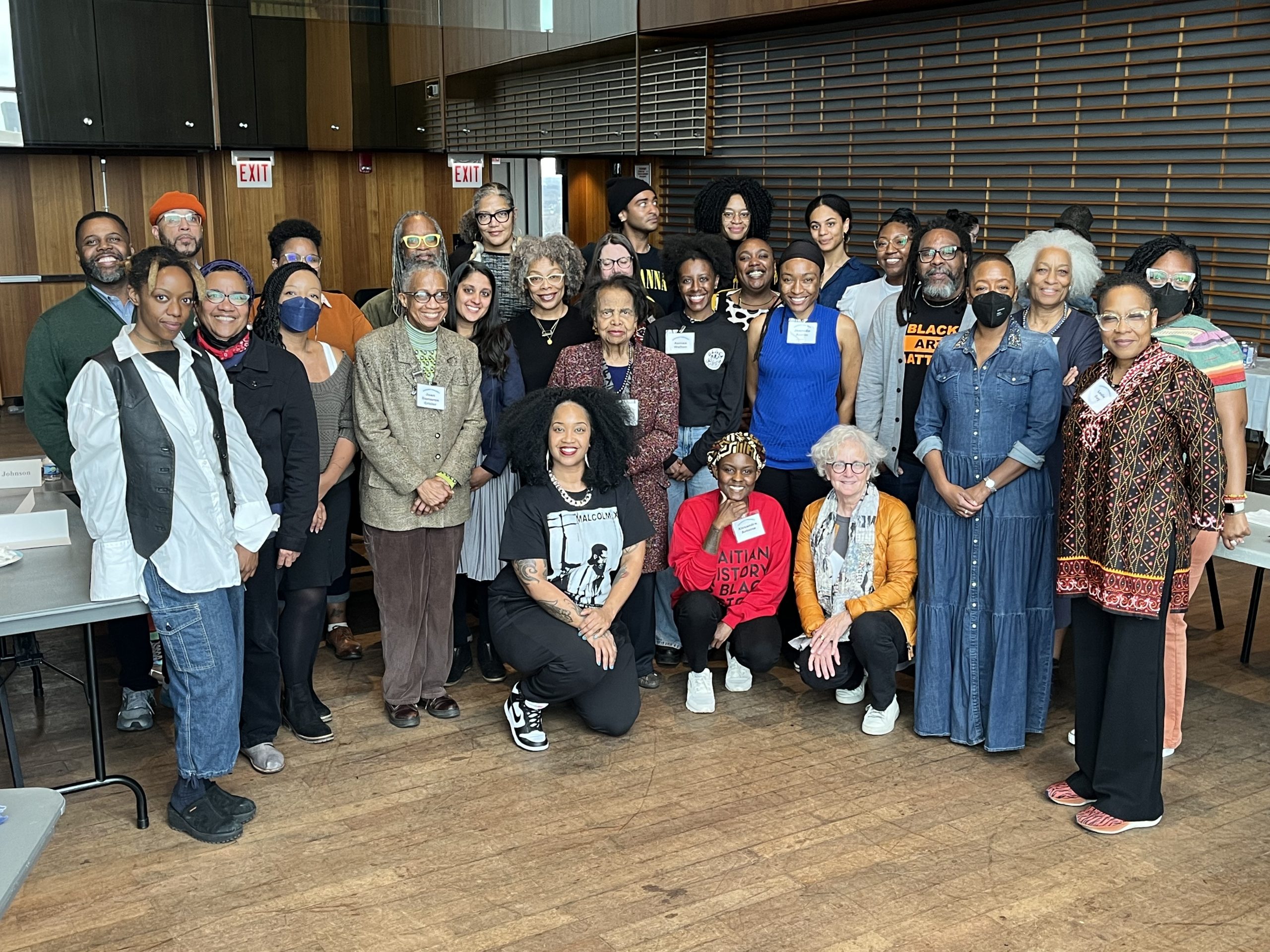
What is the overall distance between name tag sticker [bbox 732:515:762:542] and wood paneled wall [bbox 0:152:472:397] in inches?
233

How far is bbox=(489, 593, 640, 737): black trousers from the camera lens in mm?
3879

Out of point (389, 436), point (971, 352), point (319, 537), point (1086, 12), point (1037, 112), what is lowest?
point (319, 537)

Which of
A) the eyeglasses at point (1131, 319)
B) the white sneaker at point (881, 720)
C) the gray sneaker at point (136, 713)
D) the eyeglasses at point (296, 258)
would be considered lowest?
the white sneaker at point (881, 720)

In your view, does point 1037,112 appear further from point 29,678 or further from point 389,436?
point 29,678

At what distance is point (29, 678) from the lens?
4484 millimetres

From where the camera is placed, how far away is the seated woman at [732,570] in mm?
4199

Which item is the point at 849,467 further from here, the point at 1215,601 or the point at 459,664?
the point at 1215,601

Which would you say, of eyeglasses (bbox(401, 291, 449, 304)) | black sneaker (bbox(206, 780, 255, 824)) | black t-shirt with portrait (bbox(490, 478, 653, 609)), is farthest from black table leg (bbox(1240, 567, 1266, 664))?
black sneaker (bbox(206, 780, 255, 824))

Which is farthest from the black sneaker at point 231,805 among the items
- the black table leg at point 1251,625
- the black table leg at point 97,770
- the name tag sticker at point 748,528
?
the black table leg at point 1251,625

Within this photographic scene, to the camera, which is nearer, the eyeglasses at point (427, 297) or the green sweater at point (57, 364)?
the green sweater at point (57, 364)

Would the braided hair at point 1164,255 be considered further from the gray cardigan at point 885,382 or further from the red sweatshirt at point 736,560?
the red sweatshirt at point 736,560

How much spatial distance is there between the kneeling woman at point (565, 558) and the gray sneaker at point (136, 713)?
120 centimetres

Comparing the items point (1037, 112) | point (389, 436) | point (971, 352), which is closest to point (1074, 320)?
point (971, 352)

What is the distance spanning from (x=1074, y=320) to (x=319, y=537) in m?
2.61
